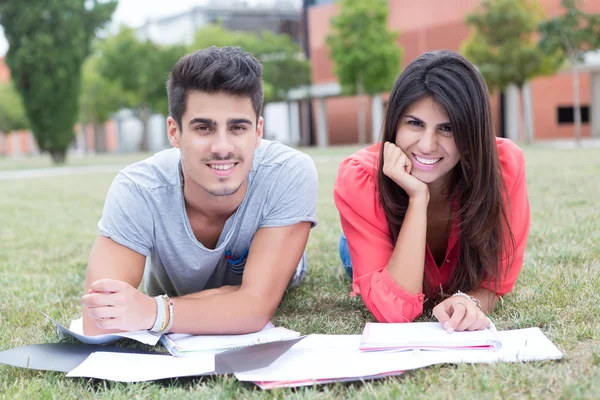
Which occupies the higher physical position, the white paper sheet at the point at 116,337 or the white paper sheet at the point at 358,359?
the white paper sheet at the point at 116,337

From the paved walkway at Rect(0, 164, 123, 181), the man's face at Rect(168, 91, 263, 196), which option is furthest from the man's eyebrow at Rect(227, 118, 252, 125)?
the paved walkway at Rect(0, 164, 123, 181)

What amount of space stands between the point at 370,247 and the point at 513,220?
71cm

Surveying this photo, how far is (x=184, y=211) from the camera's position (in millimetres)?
3033

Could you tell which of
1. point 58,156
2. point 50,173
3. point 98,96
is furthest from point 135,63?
point 50,173

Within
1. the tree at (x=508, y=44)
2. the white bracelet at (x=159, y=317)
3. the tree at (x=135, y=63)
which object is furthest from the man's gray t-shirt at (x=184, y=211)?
the tree at (x=135, y=63)

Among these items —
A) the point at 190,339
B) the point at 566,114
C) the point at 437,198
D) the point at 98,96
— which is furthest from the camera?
the point at 98,96

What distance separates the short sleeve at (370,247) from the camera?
286 cm

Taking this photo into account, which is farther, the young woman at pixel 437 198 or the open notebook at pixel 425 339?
the young woman at pixel 437 198

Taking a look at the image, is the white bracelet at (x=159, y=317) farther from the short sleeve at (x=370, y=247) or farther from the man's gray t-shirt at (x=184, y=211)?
the short sleeve at (x=370, y=247)

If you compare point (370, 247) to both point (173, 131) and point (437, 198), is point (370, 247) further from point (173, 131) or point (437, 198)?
point (173, 131)

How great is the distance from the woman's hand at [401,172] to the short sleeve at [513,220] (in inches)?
17.8

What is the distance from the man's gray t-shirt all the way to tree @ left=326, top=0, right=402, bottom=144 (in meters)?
27.3

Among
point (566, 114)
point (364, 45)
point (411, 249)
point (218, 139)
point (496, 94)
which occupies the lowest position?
point (411, 249)

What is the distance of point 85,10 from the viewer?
24.1m
